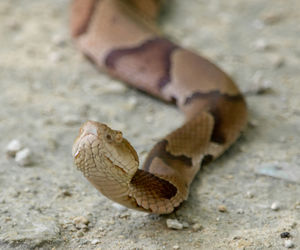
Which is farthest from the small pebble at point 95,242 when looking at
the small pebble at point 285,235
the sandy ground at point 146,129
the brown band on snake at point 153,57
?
the brown band on snake at point 153,57

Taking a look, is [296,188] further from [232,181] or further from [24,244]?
[24,244]

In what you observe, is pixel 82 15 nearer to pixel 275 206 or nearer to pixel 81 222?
pixel 81 222

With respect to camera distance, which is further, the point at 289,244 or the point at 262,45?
the point at 262,45

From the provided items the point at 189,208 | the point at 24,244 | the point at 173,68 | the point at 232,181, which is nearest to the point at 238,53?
the point at 173,68

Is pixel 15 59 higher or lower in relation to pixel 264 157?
lower

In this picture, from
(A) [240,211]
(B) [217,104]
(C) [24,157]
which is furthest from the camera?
(B) [217,104]

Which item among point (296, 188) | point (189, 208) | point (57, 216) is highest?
point (296, 188)

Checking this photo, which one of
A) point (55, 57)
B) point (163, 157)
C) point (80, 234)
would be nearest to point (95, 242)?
point (80, 234)
